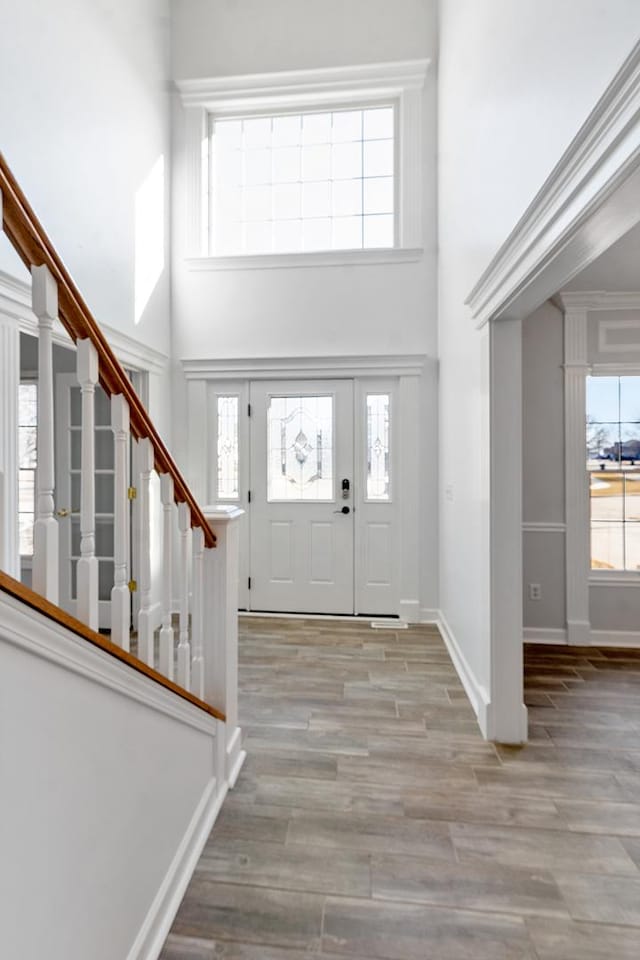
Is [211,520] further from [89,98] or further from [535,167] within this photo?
[89,98]

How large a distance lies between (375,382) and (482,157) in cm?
189

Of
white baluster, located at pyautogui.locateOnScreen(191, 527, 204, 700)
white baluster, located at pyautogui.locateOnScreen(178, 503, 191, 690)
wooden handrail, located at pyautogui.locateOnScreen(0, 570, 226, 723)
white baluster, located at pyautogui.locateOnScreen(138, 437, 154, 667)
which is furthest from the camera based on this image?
white baluster, located at pyautogui.locateOnScreen(191, 527, 204, 700)

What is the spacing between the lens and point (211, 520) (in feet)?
6.25

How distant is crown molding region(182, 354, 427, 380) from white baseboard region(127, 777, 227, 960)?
10.3 feet

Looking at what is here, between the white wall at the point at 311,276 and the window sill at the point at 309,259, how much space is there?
47mm

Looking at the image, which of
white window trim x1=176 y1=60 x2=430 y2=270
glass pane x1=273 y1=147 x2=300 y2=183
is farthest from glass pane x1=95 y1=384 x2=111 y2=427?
glass pane x1=273 y1=147 x2=300 y2=183

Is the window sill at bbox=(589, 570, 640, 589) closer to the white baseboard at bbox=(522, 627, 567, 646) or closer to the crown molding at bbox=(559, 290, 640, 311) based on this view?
the white baseboard at bbox=(522, 627, 567, 646)

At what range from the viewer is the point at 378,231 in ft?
14.3

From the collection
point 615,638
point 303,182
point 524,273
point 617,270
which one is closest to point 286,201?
point 303,182

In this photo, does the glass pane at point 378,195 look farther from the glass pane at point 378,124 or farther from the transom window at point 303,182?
the glass pane at point 378,124

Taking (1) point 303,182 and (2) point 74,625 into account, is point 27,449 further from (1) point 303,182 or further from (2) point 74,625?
(2) point 74,625

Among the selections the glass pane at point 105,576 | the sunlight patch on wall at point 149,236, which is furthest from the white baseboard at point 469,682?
the sunlight patch on wall at point 149,236

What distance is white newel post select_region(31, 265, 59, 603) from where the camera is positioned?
3.41ft

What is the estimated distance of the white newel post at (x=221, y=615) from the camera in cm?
193
